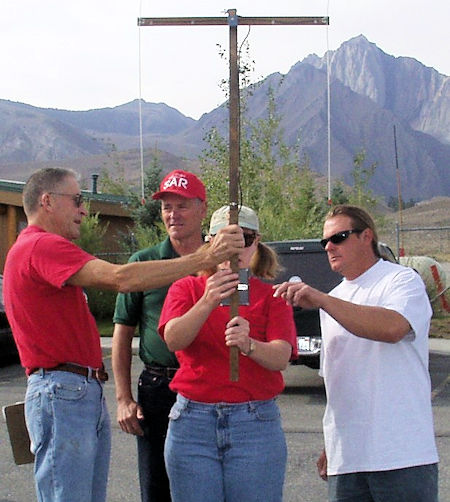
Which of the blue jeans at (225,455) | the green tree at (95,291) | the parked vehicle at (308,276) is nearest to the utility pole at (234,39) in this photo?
the blue jeans at (225,455)

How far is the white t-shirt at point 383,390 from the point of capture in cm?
290

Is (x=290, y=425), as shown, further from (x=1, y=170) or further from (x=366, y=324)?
(x=1, y=170)

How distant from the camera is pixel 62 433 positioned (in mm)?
3133

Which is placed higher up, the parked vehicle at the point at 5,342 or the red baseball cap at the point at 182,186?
the red baseball cap at the point at 182,186

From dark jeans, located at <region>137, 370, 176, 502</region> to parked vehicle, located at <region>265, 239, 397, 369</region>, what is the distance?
5373mm

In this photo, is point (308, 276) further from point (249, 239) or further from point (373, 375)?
point (373, 375)

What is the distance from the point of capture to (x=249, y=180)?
1761 cm

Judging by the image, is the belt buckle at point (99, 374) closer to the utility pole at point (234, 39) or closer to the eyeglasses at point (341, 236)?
the utility pole at point (234, 39)

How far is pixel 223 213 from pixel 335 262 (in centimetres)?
49

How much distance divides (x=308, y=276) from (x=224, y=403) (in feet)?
22.1

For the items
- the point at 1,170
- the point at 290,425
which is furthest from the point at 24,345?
the point at 1,170

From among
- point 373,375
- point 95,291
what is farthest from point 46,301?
point 95,291

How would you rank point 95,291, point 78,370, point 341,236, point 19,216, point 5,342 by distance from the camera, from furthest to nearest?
point 19,216 < point 95,291 < point 5,342 < point 78,370 < point 341,236

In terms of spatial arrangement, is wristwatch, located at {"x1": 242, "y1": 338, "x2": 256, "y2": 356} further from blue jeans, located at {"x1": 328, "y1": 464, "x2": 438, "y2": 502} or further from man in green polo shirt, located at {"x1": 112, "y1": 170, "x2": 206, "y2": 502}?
man in green polo shirt, located at {"x1": 112, "y1": 170, "x2": 206, "y2": 502}
